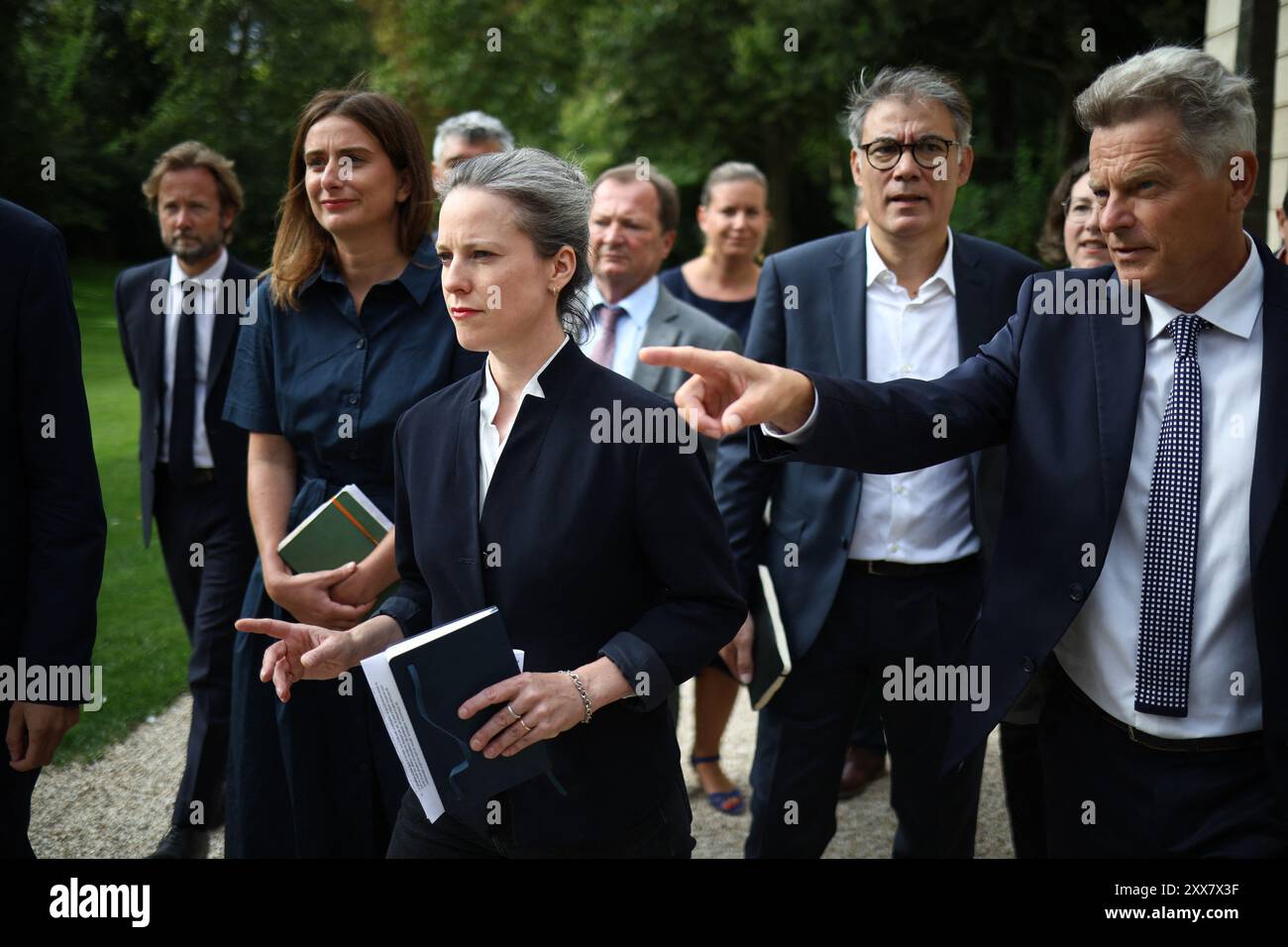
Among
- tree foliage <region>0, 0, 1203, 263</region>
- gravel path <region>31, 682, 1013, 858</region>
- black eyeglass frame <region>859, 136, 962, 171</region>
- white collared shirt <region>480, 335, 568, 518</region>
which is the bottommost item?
gravel path <region>31, 682, 1013, 858</region>

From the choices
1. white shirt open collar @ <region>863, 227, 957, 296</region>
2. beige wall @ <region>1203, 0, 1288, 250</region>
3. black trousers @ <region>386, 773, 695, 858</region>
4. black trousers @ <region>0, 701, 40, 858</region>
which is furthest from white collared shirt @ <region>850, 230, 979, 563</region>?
beige wall @ <region>1203, 0, 1288, 250</region>

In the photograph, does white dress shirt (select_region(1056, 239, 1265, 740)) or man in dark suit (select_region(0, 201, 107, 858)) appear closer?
white dress shirt (select_region(1056, 239, 1265, 740))

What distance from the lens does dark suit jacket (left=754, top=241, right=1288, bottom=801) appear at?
235 centimetres

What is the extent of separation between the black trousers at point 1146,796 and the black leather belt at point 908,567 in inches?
33.8

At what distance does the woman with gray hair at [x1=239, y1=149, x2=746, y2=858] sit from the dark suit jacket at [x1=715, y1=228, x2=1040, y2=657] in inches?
42.0

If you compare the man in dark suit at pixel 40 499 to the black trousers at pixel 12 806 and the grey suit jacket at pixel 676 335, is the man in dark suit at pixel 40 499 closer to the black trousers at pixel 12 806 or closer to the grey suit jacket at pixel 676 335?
the black trousers at pixel 12 806

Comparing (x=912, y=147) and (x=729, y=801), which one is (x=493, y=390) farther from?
(x=729, y=801)

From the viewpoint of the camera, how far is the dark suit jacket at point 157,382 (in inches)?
207

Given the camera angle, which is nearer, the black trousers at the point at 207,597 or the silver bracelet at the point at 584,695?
the silver bracelet at the point at 584,695

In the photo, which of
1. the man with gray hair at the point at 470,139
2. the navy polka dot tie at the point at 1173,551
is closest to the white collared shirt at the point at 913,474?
the navy polka dot tie at the point at 1173,551

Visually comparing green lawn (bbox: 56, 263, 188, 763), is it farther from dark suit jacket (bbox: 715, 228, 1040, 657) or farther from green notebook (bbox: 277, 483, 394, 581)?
dark suit jacket (bbox: 715, 228, 1040, 657)

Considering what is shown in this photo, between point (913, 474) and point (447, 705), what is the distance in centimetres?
185

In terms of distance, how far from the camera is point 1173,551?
2.46 m

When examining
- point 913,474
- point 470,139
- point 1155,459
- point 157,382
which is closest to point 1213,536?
point 1155,459
